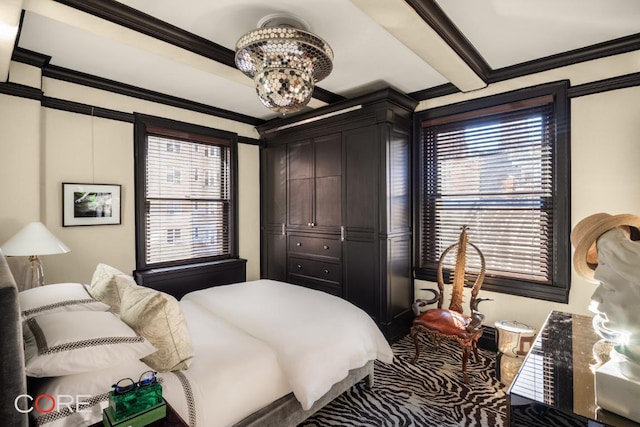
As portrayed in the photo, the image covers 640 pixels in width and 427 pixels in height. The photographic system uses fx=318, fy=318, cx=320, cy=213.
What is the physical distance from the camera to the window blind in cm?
298

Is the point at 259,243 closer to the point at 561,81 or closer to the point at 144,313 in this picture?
the point at 144,313

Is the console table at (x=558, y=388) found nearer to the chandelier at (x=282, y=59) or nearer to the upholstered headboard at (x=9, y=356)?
the upholstered headboard at (x=9, y=356)

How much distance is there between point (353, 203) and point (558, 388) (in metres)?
2.68

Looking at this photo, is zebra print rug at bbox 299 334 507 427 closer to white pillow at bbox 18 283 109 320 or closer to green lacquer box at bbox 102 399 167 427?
green lacquer box at bbox 102 399 167 427

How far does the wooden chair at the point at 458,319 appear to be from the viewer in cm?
270

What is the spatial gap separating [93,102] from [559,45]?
435cm

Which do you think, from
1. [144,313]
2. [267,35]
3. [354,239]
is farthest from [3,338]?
[354,239]

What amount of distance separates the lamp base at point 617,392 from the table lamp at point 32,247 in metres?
3.36

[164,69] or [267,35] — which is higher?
[164,69]

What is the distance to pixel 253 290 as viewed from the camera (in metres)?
3.00

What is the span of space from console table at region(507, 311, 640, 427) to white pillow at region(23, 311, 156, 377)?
63.6 inches

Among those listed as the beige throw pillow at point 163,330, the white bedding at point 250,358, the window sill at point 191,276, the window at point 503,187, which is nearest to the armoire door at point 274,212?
the window sill at point 191,276

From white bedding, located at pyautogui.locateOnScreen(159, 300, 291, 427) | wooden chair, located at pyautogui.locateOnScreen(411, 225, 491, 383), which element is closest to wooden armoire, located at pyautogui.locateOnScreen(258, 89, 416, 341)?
wooden chair, located at pyautogui.locateOnScreen(411, 225, 491, 383)

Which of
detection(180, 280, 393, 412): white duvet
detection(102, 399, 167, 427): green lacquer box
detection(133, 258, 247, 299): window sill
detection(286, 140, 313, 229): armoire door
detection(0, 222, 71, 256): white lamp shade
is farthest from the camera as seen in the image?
detection(286, 140, 313, 229): armoire door
